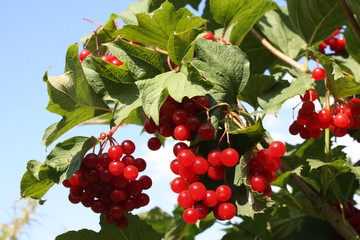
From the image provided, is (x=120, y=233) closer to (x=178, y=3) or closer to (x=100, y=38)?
(x=100, y=38)

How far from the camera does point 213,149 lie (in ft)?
3.61

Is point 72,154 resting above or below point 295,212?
above

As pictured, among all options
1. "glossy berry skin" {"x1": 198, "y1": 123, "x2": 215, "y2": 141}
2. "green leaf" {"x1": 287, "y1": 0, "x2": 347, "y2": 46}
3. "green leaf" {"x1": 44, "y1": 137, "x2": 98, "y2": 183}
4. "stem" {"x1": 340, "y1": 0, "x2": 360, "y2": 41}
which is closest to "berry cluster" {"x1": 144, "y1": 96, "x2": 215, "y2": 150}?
"glossy berry skin" {"x1": 198, "y1": 123, "x2": 215, "y2": 141}

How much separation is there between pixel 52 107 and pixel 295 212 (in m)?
1.41

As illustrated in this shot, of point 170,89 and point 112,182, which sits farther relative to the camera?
point 112,182

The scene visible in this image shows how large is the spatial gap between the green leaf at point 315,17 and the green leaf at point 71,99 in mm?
989

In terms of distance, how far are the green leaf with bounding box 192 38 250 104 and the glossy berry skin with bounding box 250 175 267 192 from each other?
0.22m

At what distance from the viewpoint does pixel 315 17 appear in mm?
1772

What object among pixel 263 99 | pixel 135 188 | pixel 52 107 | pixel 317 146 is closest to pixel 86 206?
pixel 135 188

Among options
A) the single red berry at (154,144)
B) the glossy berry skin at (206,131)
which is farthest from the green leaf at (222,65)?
the single red berry at (154,144)

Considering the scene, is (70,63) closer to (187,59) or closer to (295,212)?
(187,59)

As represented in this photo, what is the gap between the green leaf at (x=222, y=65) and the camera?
1.03 meters

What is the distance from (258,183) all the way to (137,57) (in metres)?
0.48

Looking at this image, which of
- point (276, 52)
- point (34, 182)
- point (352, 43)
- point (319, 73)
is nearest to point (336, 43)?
point (352, 43)
